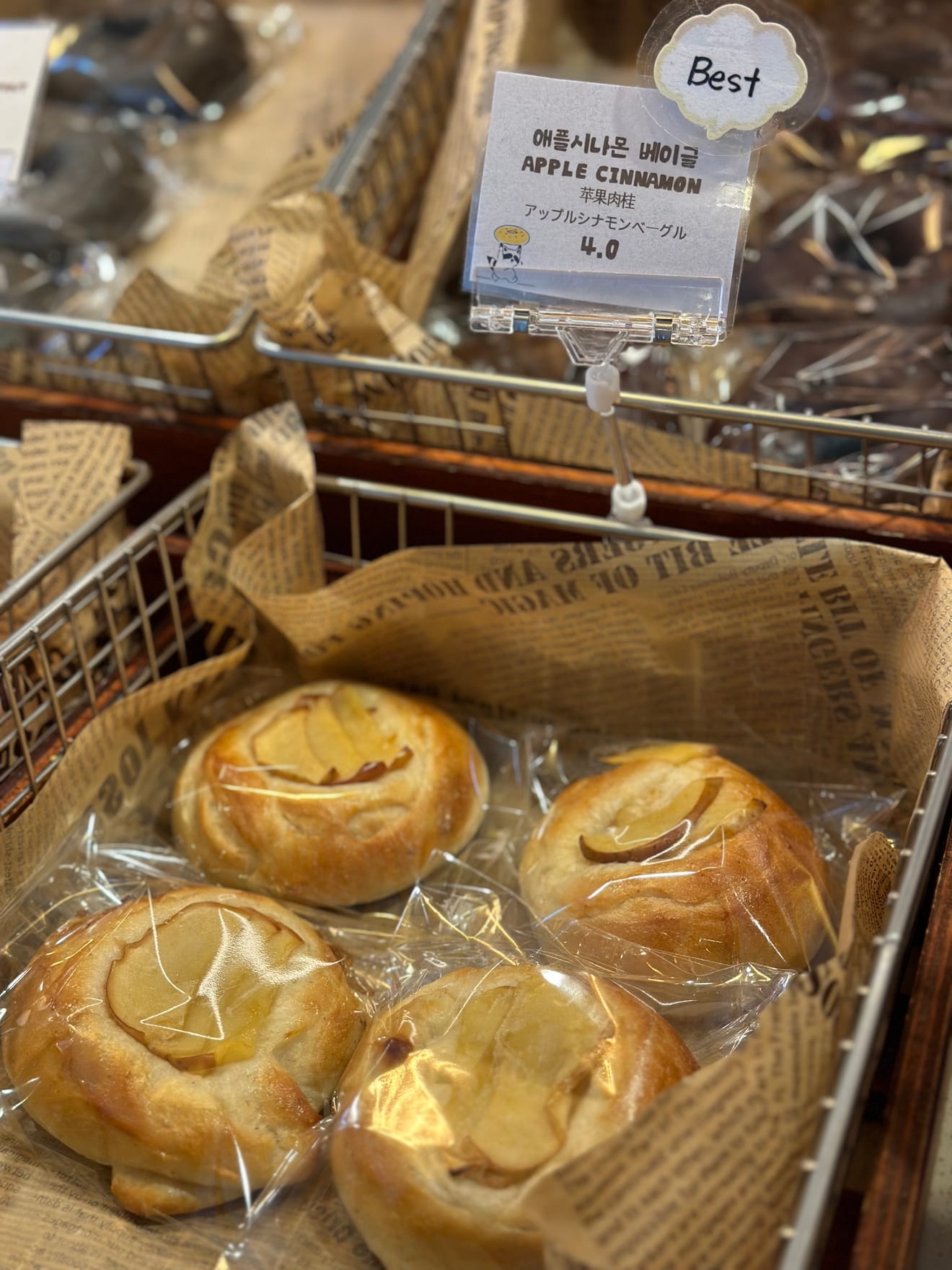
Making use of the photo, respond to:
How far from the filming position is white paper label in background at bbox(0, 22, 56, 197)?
1745 millimetres

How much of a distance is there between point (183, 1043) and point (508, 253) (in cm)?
84

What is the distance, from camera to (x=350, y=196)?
5.97ft

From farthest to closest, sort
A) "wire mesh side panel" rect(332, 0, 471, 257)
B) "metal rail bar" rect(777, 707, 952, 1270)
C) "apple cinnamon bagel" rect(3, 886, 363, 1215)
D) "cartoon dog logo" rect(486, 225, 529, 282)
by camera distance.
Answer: "wire mesh side panel" rect(332, 0, 471, 257) < "cartoon dog logo" rect(486, 225, 529, 282) < "apple cinnamon bagel" rect(3, 886, 363, 1215) < "metal rail bar" rect(777, 707, 952, 1270)

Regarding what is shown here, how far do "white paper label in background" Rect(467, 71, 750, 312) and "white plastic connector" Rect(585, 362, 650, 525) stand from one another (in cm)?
8

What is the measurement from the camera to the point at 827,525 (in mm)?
1415

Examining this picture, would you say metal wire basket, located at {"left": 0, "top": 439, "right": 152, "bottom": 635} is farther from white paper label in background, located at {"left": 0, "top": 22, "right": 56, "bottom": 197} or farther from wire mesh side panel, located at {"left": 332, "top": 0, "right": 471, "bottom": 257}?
wire mesh side panel, located at {"left": 332, "top": 0, "right": 471, "bottom": 257}

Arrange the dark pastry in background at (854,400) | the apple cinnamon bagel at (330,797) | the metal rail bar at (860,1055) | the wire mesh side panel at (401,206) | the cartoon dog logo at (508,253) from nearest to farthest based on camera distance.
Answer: the metal rail bar at (860,1055), the cartoon dog logo at (508,253), the apple cinnamon bagel at (330,797), the dark pastry in background at (854,400), the wire mesh side panel at (401,206)

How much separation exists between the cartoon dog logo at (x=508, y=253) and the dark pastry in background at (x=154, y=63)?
1726 millimetres

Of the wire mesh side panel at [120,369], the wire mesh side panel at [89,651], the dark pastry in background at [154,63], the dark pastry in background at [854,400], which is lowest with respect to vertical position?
the wire mesh side panel at [89,651]

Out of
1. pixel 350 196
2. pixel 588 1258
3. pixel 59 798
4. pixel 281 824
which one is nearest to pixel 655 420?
pixel 350 196

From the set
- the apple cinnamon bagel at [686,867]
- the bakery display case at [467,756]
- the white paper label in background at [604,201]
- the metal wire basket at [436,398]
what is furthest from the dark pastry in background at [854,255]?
the apple cinnamon bagel at [686,867]

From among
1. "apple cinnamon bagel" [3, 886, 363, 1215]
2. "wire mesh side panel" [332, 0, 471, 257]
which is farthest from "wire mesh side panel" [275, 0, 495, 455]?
"apple cinnamon bagel" [3, 886, 363, 1215]

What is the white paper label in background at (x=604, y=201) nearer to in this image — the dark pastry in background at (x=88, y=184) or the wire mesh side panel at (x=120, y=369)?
the wire mesh side panel at (x=120, y=369)

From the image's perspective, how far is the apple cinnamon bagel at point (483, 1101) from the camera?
0.91 meters
